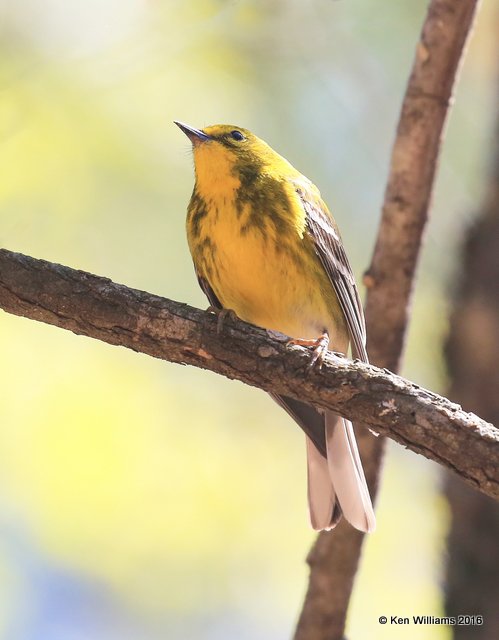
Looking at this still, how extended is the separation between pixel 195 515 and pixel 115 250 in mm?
1993

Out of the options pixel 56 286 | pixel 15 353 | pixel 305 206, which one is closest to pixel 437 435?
pixel 56 286

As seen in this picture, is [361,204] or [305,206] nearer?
[305,206]

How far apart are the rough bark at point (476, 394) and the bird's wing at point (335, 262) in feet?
2.63

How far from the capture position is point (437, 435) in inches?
111

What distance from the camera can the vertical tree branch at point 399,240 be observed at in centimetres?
412

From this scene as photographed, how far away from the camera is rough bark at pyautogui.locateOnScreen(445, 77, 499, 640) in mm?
4508

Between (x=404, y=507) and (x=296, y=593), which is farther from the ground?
(x=404, y=507)

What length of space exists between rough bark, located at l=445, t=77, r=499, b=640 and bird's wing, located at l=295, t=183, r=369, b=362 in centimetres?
80

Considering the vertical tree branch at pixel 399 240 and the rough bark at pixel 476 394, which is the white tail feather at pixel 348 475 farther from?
the rough bark at pixel 476 394

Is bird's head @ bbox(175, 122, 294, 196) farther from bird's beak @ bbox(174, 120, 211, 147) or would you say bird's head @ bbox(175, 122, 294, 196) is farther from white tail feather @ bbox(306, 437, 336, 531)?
white tail feather @ bbox(306, 437, 336, 531)

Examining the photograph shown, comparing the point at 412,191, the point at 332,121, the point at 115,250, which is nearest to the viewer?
the point at 412,191

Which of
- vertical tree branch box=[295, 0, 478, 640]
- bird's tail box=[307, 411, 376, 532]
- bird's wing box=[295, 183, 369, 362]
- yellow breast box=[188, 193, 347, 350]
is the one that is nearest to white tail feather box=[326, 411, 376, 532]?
bird's tail box=[307, 411, 376, 532]

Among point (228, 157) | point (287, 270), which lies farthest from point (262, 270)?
point (228, 157)

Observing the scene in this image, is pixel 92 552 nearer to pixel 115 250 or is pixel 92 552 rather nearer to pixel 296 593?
pixel 296 593
